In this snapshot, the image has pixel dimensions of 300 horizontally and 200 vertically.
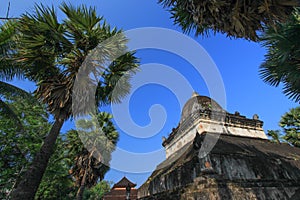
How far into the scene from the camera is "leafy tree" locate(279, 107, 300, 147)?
15.7 metres

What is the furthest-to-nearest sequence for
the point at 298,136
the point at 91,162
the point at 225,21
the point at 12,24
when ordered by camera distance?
the point at 298,136, the point at 91,162, the point at 12,24, the point at 225,21

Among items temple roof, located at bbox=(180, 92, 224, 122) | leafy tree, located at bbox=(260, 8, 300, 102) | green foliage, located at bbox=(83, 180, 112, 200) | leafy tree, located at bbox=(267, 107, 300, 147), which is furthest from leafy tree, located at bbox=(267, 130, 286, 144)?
green foliage, located at bbox=(83, 180, 112, 200)

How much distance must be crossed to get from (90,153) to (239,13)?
12.9m

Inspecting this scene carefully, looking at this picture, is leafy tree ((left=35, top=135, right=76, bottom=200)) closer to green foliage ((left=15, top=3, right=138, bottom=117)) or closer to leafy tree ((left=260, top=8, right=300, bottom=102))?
green foliage ((left=15, top=3, right=138, bottom=117))

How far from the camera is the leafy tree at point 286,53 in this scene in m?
4.68

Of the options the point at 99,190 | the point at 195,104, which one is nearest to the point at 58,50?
the point at 195,104

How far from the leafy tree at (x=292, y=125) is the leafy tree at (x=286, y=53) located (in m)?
13.7

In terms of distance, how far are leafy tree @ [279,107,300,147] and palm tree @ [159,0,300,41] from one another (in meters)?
16.9

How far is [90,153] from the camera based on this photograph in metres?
12.8

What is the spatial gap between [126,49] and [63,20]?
8.53 ft

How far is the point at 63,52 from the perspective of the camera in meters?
6.31

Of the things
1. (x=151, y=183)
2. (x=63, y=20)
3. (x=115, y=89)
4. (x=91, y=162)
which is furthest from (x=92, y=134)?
(x=63, y=20)

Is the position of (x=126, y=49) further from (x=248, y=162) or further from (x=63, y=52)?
(x=248, y=162)

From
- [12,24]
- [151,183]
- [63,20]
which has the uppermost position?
[63,20]
